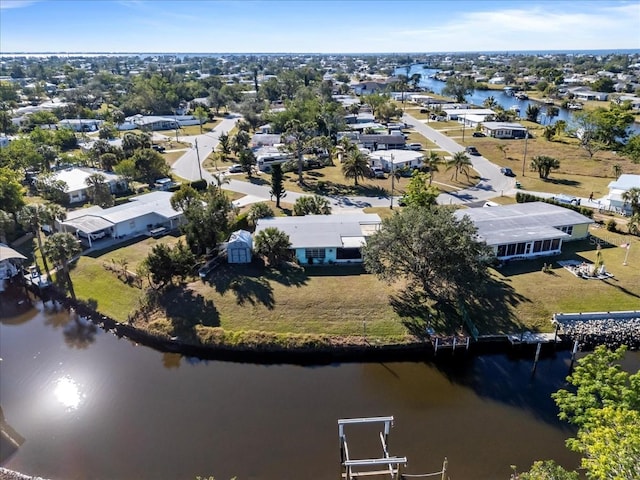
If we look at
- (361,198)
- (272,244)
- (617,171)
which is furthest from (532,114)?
(272,244)

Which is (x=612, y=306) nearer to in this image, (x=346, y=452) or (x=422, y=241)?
(x=422, y=241)

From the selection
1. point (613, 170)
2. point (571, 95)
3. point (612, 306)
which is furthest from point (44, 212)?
point (571, 95)

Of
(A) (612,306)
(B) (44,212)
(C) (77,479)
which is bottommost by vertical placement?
(C) (77,479)

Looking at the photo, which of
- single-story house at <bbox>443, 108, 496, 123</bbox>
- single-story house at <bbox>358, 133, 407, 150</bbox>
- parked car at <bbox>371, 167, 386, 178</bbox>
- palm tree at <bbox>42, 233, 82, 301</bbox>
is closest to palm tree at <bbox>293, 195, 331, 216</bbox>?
parked car at <bbox>371, 167, 386, 178</bbox>

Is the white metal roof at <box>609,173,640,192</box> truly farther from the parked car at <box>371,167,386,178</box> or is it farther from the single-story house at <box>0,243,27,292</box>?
the single-story house at <box>0,243,27,292</box>

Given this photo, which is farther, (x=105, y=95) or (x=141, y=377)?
(x=105, y=95)

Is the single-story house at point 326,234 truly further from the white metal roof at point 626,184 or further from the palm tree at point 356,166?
the white metal roof at point 626,184

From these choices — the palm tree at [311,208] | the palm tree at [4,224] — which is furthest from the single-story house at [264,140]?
the palm tree at [4,224]
